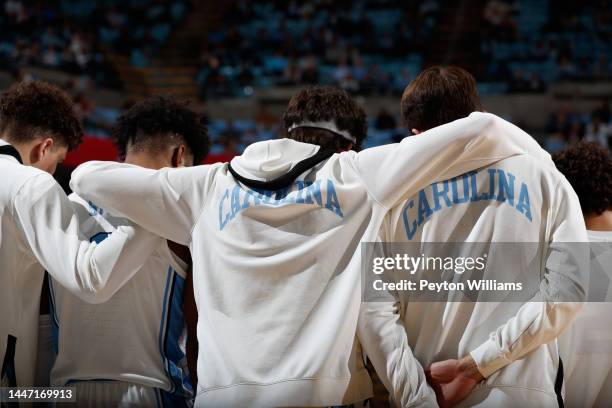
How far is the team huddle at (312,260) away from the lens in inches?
97.5

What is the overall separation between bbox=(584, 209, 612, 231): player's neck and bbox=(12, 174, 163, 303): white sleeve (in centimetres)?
164

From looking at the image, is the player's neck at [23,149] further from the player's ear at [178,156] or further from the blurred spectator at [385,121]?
the blurred spectator at [385,121]

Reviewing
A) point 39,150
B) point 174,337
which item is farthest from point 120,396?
point 39,150

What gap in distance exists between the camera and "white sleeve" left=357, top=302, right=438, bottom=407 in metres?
2.49

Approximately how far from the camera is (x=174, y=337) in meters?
2.86

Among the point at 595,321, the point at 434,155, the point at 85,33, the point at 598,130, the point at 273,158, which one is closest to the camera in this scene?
the point at 434,155

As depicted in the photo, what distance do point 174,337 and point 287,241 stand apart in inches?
24.6

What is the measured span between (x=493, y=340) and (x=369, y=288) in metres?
0.41

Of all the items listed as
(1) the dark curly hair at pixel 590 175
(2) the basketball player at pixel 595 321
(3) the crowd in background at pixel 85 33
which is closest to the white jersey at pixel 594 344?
(2) the basketball player at pixel 595 321

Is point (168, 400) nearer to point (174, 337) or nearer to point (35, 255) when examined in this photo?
point (174, 337)

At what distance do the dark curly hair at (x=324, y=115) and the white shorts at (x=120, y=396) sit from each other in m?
1.02

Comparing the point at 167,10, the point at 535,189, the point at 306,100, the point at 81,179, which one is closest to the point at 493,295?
the point at 535,189

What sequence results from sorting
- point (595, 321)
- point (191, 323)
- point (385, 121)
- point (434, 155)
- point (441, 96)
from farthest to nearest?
point (385, 121), point (595, 321), point (191, 323), point (441, 96), point (434, 155)

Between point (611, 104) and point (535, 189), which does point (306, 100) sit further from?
point (611, 104)
